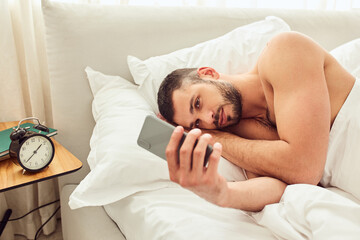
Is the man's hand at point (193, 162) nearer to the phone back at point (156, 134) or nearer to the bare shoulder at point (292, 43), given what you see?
the phone back at point (156, 134)

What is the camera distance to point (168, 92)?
3.79 ft

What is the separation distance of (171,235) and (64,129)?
2.59 feet

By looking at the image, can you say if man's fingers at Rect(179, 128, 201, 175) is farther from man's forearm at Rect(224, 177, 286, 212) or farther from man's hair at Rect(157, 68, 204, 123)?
man's hair at Rect(157, 68, 204, 123)

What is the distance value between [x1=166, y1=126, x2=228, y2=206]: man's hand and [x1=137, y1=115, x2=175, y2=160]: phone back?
50 millimetres

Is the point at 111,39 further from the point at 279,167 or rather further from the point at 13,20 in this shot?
the point at 279,167

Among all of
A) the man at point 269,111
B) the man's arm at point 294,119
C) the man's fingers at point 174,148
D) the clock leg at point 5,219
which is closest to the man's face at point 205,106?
the man at point 269,111

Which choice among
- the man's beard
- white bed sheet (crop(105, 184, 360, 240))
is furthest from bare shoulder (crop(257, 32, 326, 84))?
white bed sheet (crop(105, 184, 360, 240))

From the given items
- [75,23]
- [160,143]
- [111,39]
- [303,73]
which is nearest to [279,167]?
[303,73]

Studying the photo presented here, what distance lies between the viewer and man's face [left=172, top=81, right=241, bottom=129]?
1104mm

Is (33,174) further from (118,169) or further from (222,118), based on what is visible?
(222,118)

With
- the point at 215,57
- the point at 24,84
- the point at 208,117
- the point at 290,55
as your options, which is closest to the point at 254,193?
the point at 208,117

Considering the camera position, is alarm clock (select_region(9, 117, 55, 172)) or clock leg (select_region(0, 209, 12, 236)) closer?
alarm clock (select_region(9, 117, 55, 172))

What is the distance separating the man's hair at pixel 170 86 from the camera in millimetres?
1146

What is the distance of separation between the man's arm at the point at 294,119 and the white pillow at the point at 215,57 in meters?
0.30
